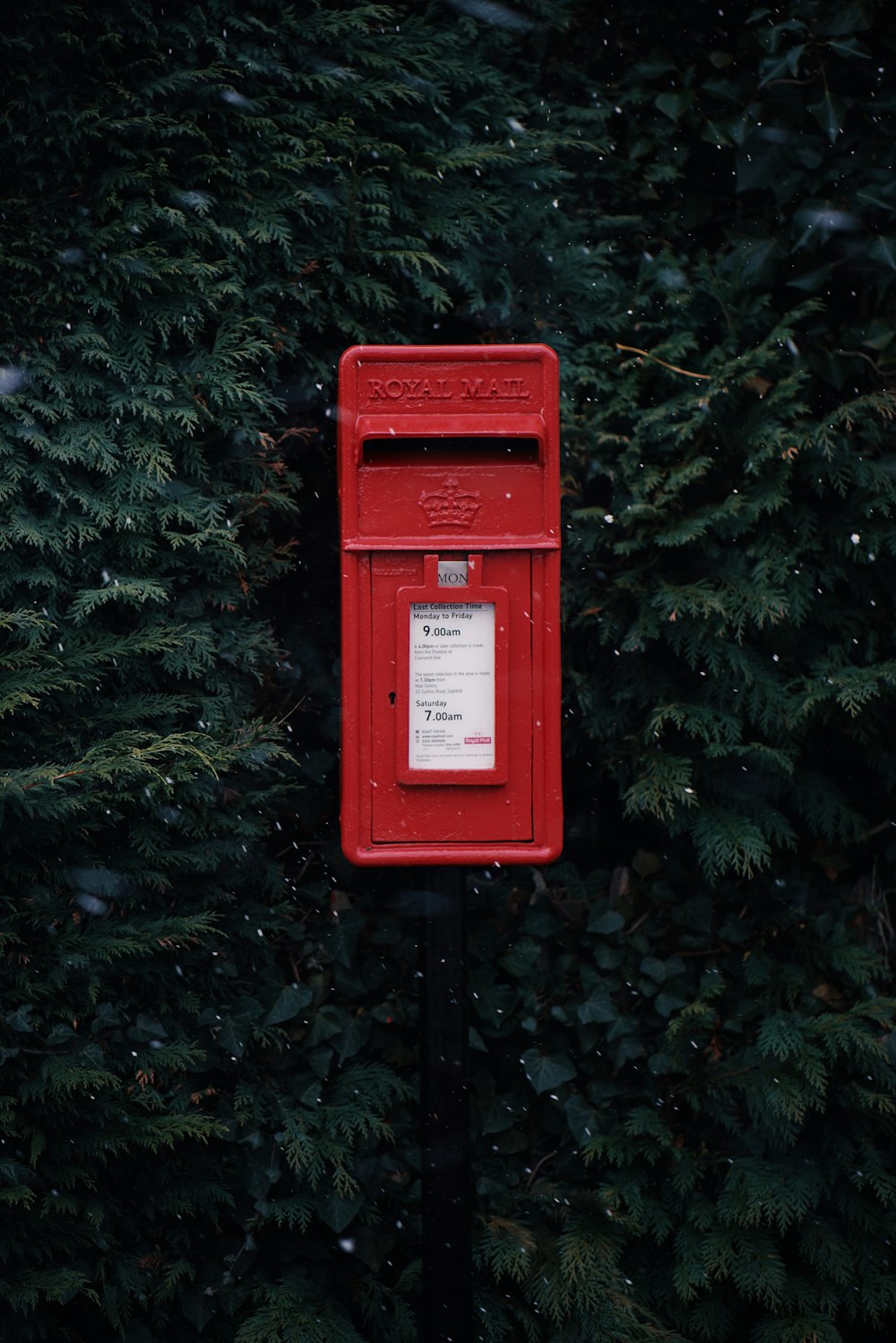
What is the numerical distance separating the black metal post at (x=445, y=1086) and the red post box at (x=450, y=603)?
6.0 inches

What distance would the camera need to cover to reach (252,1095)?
252 centimetres

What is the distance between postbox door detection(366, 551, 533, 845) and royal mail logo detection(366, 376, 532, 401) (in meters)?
0.32

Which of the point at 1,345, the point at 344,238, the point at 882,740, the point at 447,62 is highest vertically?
the point at 447,62

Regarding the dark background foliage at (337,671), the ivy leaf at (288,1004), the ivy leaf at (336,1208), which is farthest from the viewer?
the ivy leaf at (288,1004)

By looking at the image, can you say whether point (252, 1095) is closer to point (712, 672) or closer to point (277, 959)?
point (277, 959)

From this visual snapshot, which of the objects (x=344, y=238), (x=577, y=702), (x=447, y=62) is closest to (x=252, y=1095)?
(x=577, y=702)

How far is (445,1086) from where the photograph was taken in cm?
204

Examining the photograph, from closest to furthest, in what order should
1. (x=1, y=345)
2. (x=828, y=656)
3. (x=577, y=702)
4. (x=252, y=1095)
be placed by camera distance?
(x=1, y=345)
(x=252, y=1095)
(x=828, y=656)
(x=577, y=702)

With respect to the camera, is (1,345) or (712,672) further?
(712,672)

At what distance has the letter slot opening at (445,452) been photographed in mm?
1900

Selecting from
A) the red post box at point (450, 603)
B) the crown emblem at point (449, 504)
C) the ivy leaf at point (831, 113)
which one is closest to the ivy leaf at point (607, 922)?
the red post box at point (450, 603)

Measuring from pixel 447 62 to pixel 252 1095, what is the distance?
2.90 meters

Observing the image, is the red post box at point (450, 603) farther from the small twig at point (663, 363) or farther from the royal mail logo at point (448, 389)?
the small twig at point (663, 363)

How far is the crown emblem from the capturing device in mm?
1900
